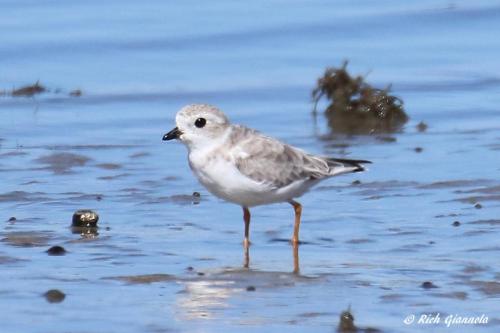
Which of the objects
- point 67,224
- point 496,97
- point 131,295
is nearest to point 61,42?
point 496,97

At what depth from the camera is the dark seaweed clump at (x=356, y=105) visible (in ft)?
40.1

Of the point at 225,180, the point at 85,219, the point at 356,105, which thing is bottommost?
the point at 85,219

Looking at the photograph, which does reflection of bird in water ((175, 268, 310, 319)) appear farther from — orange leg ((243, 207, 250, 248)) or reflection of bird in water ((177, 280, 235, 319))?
orange leg ((243, 207, 250, 248))

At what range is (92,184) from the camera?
32.5 ft

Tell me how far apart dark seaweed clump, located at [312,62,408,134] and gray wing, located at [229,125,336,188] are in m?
3.49

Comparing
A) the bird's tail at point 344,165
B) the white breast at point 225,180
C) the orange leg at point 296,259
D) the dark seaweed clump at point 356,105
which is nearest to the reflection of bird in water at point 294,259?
the orange leg at point 296,259

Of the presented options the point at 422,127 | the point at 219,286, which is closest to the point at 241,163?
the point at 219,286

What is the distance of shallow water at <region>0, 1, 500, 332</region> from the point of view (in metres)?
6.77

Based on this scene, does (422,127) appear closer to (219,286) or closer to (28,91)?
(28,91)

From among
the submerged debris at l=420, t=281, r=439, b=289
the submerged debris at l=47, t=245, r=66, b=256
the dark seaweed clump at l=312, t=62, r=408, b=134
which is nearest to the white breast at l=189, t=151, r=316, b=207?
the submerged debris at l=47, t=245, r=66, b=256

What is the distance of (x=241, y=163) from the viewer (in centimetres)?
813

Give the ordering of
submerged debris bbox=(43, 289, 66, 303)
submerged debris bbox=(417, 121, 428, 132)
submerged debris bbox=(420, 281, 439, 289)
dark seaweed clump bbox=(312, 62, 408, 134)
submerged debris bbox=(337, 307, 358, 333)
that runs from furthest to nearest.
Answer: dark seaweed clump bbox=(312, 62, 408, 134) < submerged debris bbox=(417, 121, 428, 132) < submerged debris bbox=(420, 281, 439, 289) < submerged debris bbox=(43, 289, 66, 303) < submerged debris bbox=(337, 307, 358, 333)

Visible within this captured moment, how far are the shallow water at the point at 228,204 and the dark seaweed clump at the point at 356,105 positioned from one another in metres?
0.27

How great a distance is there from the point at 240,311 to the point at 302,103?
7007 millimetres
